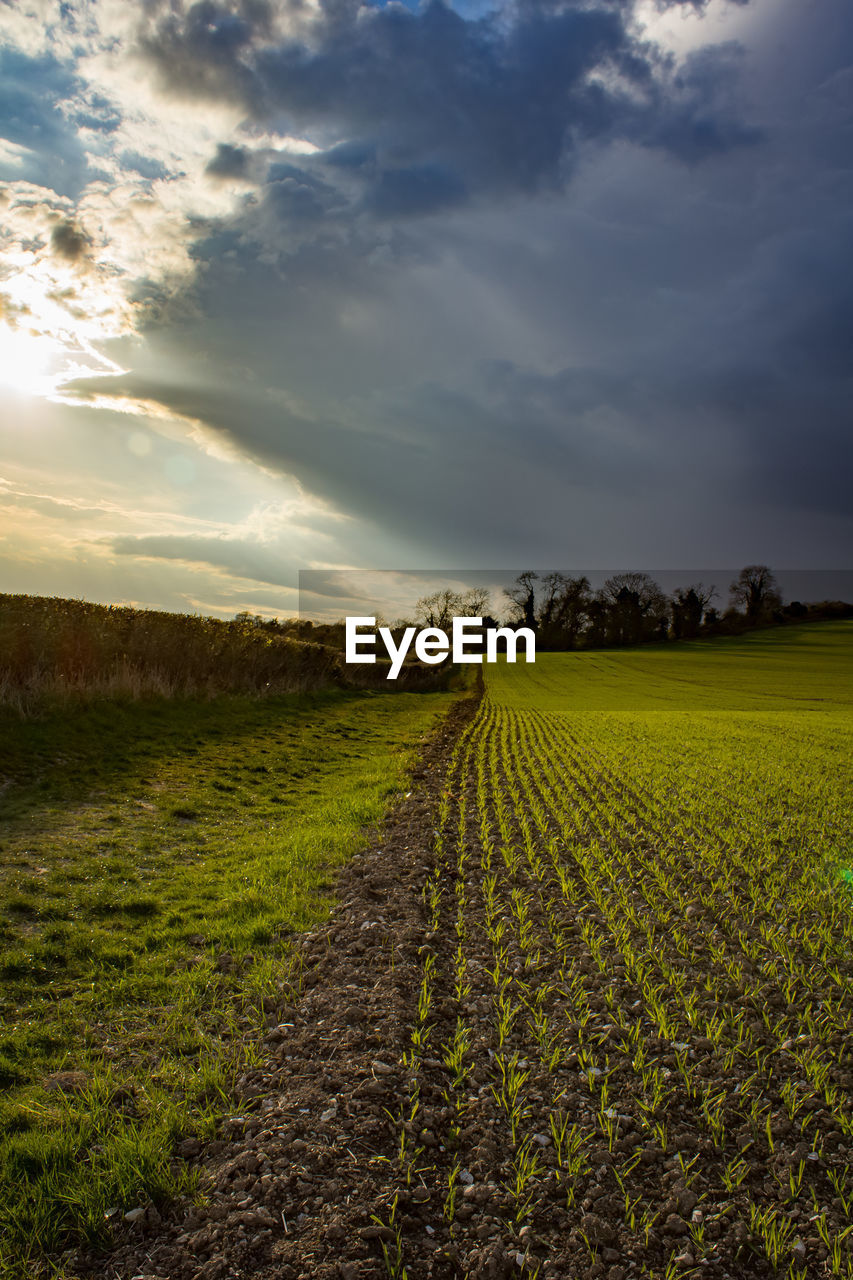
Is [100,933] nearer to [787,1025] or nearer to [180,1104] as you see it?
[180,1104]

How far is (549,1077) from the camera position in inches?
184

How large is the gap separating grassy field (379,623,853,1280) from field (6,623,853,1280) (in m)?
0.02

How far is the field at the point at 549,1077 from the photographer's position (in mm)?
3426

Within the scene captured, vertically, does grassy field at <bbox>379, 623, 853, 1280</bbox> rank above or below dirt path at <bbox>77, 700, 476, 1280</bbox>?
below

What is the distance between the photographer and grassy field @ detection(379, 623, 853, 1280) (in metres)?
3.58

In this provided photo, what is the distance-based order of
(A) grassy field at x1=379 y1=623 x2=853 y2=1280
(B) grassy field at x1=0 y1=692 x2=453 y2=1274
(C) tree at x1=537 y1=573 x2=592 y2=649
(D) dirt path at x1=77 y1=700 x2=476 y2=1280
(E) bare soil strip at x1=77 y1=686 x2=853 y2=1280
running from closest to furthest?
(D) dirt path at x1=77 y1=700 x2=476 y2=1280 → (E) bare soil strip at x1=77 y1=686 x2=853 y2=1280 → (A) grassy field at x1=379 y1=623 x2=853 y2=1280 → (B) grassy field at x1=0 y1=692 x2=453 y2=1274 → (C) tree at x1=537 y1=573 x2=592 y2=649

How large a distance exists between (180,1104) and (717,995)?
14.6 feet

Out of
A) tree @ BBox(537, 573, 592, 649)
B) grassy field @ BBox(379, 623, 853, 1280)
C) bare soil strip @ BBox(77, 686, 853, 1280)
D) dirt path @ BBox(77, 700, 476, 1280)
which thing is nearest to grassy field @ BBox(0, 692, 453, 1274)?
dirt path @ BBox(77, 700, 476, 1280)

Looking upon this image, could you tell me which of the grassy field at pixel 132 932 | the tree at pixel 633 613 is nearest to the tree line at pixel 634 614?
the tree at pixel 633 613

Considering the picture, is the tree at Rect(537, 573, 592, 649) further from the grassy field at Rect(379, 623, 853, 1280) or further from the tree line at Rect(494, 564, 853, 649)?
the grassy field at Rect(379, 623, 853, 1280)

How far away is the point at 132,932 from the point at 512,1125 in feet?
15.5

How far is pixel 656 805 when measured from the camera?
42.1ft

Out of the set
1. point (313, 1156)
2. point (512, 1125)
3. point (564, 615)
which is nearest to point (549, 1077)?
point (512, 1125)

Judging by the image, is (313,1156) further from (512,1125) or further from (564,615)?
(564,615)
